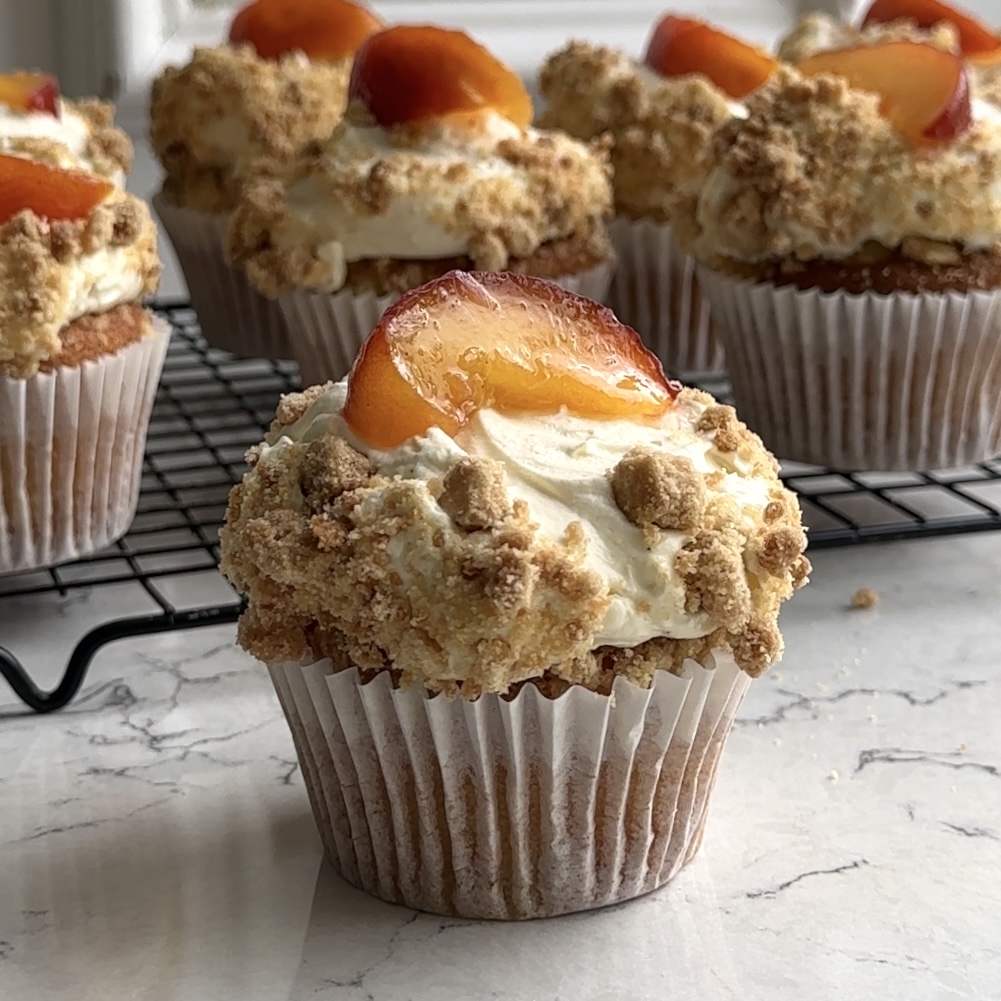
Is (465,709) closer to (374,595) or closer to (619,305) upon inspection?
(374,595)

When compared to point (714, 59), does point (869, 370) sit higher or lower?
lower

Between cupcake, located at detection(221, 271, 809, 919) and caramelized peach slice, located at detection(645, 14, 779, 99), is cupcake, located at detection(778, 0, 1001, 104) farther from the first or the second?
cupcake, located at detection(221, 271, 809, 919)

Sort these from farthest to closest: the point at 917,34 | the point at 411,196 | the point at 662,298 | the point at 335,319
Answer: the point at 662,298, the point at 917,34, the point at 335,319, the point at 411,196

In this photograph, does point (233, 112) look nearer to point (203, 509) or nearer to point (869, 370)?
point (203, 509)

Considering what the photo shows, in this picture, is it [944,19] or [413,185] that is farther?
[944,19]

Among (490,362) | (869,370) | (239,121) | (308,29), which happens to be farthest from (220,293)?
(490,362)

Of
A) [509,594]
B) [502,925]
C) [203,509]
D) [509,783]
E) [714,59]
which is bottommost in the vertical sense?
[203,509]
